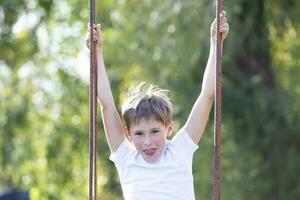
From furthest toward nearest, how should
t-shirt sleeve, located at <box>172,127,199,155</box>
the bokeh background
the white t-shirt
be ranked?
the bokeh background → t-shirt sleeve, located at <box>172,127,199,155</box> → the white t-shirt

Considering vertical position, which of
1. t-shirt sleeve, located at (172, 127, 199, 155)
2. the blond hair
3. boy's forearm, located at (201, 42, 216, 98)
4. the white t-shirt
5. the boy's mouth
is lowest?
the white t-shirt

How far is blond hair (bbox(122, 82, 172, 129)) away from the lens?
4055 mm

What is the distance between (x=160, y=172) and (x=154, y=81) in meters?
8.17

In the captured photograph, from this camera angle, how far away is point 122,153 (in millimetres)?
4164

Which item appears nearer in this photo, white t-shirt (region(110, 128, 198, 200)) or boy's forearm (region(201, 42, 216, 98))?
white t-shirt (region(110, 128, 198, 200))

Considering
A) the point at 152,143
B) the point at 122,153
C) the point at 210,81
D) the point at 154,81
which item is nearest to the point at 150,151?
the point at 152,143

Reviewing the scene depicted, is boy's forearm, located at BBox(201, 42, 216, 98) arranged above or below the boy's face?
above

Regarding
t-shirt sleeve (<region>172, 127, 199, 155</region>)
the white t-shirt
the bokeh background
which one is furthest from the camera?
the bokeh background

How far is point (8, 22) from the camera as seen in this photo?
1344cm

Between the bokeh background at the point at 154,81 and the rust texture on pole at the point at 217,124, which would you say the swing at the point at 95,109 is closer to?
the rust texture on pole at the point at 217,124

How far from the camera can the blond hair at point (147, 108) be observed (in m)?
4.05

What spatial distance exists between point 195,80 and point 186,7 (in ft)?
2.98

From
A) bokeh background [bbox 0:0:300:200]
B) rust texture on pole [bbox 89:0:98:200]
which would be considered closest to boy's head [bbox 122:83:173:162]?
rust texture on pole [bbox 89:0:98:200]

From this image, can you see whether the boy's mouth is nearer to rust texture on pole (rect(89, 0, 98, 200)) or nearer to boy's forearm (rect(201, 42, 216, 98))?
rust texture on pole (rect(89, 0, 98, 200))
